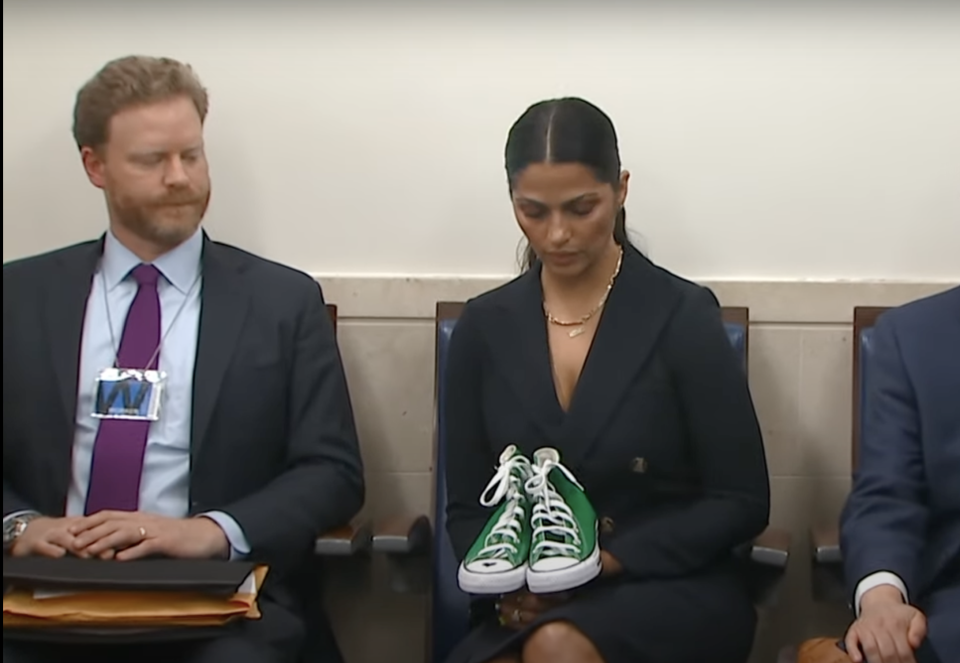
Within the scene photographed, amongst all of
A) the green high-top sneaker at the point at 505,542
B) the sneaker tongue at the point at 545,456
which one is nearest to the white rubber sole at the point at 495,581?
the green high-top sneaker at the point at 505,542

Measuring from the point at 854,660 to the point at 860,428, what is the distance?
685mm

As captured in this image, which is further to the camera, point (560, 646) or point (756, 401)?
point (756, 401)

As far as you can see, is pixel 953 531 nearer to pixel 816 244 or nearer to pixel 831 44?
pixel 816 244

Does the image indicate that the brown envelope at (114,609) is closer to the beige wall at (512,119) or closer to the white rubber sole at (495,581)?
the white rubber sole at (495,581)

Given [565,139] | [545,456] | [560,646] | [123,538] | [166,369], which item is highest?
[565,139]

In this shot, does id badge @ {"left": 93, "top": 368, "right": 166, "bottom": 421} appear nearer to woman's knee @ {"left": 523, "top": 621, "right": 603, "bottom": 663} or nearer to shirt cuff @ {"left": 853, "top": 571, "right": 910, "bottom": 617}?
woman's knee @ {"left": 523, "top": 621, "right": 603, "bottom": 663}

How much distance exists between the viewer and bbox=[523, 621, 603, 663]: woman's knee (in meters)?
1.69

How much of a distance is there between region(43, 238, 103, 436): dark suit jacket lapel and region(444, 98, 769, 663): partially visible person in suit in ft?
2.07

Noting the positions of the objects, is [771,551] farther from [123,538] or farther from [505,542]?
[123,538]

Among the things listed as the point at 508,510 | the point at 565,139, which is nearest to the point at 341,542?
the point at 508,510

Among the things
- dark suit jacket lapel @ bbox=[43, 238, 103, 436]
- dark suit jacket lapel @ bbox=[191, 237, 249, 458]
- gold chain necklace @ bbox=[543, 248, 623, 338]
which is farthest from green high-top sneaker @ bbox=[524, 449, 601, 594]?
dark suit jacket lapel @ bbox=[43, 238, 103, 436]

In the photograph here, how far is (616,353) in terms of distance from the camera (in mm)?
1945

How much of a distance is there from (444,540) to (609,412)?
0.47 metres

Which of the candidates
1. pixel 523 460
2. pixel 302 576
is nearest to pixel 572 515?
pixel 523 460
